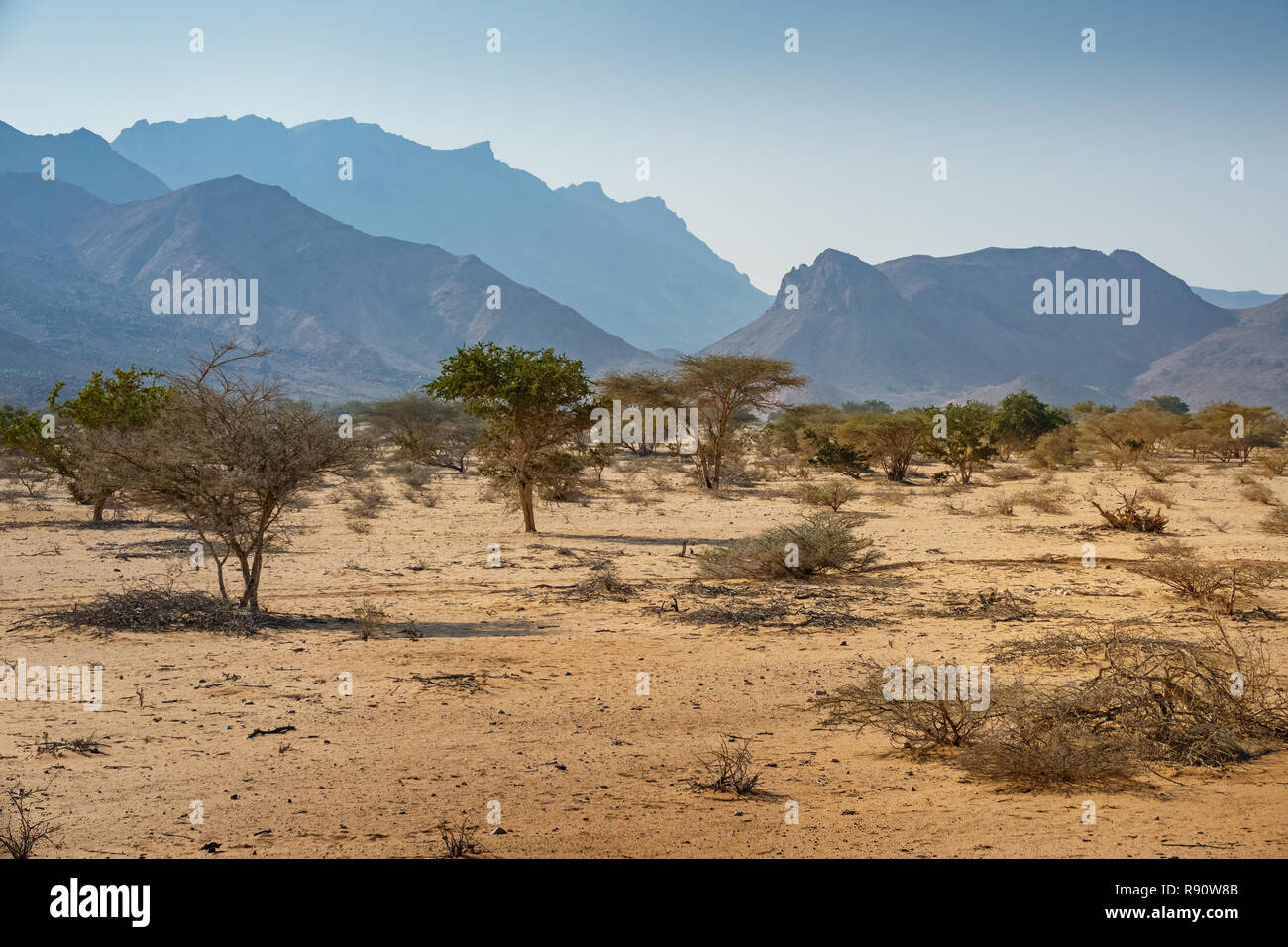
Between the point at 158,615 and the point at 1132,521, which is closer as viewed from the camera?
the point at 158,615

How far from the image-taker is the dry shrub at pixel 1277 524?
54.8ft

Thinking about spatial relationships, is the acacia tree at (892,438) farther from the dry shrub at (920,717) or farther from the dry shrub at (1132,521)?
the dry shrub at (920,717)

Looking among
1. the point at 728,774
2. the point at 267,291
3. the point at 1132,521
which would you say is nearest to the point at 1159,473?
the point at 1132,521

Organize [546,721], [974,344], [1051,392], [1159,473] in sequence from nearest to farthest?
[546,721] < [1159,473] < [1051,392] < [974,344]

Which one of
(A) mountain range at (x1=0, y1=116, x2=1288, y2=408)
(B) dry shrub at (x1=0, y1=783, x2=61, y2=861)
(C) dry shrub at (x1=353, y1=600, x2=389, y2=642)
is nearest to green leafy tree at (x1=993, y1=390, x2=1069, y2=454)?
(C) dry shrub at (x1=353, y1=600, x2=389, y2=642)

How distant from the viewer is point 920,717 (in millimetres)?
6523

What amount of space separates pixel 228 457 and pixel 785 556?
796 cm

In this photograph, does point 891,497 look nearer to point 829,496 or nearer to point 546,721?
point 829,496

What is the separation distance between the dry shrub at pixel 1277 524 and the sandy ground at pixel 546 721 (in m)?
1.70

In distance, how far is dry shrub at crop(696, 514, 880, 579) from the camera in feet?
45.2

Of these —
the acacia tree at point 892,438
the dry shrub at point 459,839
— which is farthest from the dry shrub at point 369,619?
the acacia tree at point 892,438

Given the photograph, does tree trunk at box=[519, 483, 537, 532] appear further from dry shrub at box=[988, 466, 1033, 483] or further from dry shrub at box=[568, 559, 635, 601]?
dry shrub at box=[988, 466, 1033, 483]

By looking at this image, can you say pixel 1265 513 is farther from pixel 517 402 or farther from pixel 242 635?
pixel 242 635

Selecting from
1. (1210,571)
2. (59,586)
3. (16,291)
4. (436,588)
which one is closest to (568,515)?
(436,588)
